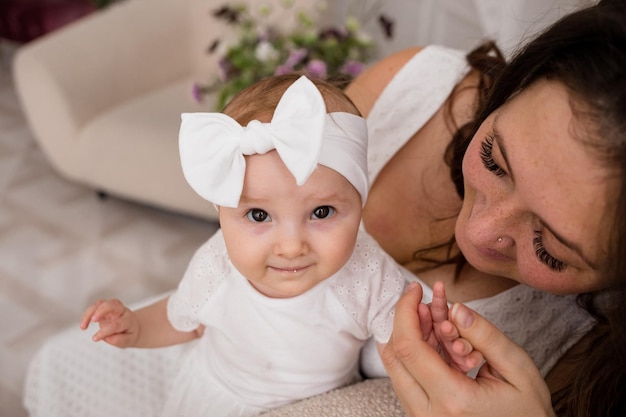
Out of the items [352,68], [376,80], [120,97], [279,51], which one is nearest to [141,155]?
[120,97]

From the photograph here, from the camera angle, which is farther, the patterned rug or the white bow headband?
the patterned rug

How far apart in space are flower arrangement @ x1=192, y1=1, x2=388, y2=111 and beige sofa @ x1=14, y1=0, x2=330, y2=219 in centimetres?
36

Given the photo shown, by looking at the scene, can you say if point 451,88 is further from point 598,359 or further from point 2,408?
point 2,408

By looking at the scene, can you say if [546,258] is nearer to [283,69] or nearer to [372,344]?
[372,344]

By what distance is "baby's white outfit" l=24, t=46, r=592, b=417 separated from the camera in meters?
1.34

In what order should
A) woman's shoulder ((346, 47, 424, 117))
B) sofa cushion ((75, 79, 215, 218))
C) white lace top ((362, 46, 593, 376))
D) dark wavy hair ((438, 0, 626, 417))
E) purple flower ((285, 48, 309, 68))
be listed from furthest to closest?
1. sofa cushion ((75, 79, 215, 218))
2. purple flower ((285, 48, 309, 68))
3. woman's shoulder ((346, 47, 424, 117))
4. white lace top ((362, 46, 593, 376))
5. dark wavy hair ((438, 0, 626, 417))

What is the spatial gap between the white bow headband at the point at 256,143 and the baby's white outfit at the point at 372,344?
0.47 metres

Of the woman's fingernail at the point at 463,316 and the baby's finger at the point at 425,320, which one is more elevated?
the woman's fingernail at the point at 463,316

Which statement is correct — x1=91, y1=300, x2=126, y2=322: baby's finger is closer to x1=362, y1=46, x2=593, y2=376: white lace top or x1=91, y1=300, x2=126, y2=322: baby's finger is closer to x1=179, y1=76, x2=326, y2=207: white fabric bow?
x1=179, y1=76, x2=326, y2=207: white fabric bow

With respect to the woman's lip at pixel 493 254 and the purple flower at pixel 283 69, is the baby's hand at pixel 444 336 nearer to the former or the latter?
the woman's lip at pixel 493 254

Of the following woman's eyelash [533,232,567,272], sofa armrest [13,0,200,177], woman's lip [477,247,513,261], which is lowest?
sofa armrest [13,0,200,177]

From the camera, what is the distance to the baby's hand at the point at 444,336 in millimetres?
968

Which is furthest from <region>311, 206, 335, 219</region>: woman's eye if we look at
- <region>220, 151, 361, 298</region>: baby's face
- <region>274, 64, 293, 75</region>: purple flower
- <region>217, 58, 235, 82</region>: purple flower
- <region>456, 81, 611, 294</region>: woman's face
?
<region>217, 58, 235, 82</region>: purple flower

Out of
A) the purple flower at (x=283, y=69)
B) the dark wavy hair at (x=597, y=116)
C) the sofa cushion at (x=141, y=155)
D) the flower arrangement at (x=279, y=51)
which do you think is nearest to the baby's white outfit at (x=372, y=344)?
the dark wavy hair at (x=597, y=116)
